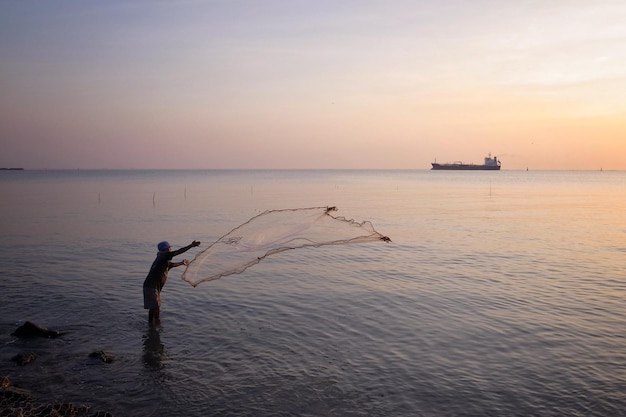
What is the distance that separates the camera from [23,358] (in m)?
8.95

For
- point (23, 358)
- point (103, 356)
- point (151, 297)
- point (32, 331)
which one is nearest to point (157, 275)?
point (151, 297)

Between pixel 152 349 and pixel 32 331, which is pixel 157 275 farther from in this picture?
pixel 32 331

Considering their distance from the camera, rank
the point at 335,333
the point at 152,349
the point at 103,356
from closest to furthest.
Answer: the point at 103,356 < the point at 152,349 < the point at 335,333

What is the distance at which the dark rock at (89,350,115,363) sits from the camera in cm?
907

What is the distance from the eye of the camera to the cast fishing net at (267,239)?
10.4 m

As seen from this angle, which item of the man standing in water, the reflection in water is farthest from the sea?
the man standing in water

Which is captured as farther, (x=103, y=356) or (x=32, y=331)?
(x=32, y=331)

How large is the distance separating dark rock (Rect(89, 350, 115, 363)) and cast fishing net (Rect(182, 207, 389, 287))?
2.07 meters

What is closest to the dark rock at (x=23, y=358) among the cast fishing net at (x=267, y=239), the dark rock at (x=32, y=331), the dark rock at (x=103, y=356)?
the dark rock at (x=103, y=356)

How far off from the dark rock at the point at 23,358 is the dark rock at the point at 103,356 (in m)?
1.03

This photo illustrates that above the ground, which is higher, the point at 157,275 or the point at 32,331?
the point at 157,275

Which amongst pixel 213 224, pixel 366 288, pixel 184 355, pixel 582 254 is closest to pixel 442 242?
pixel 582 254

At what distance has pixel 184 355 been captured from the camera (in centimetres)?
948

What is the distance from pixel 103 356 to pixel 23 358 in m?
1.40
